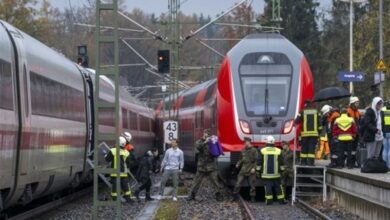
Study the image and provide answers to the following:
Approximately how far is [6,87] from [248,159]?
934 centimetres

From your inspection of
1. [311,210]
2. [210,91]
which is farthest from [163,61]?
[311,210]

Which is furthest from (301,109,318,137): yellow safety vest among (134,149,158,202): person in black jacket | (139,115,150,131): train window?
(139,115,150,131): train window

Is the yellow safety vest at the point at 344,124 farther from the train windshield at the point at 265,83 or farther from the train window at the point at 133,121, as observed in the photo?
the train window at the point at 133,121

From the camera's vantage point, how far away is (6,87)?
1297 cm

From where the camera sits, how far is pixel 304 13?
73562 millimetres

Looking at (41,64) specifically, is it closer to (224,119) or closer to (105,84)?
(224,119)

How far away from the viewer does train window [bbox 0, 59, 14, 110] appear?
500 inches

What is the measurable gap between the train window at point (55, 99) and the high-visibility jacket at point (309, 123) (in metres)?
5.48

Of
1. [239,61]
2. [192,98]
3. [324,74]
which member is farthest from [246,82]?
[324,74]

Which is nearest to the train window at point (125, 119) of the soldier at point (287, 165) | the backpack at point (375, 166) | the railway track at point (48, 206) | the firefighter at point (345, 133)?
the railway track at point (48, 206)

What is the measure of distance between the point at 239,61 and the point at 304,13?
5246 cm

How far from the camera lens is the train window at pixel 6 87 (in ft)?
41.7

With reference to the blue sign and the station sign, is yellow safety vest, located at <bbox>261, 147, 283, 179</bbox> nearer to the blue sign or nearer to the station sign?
the station sign

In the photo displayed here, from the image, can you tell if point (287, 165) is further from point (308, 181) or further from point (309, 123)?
point (309, 123)
